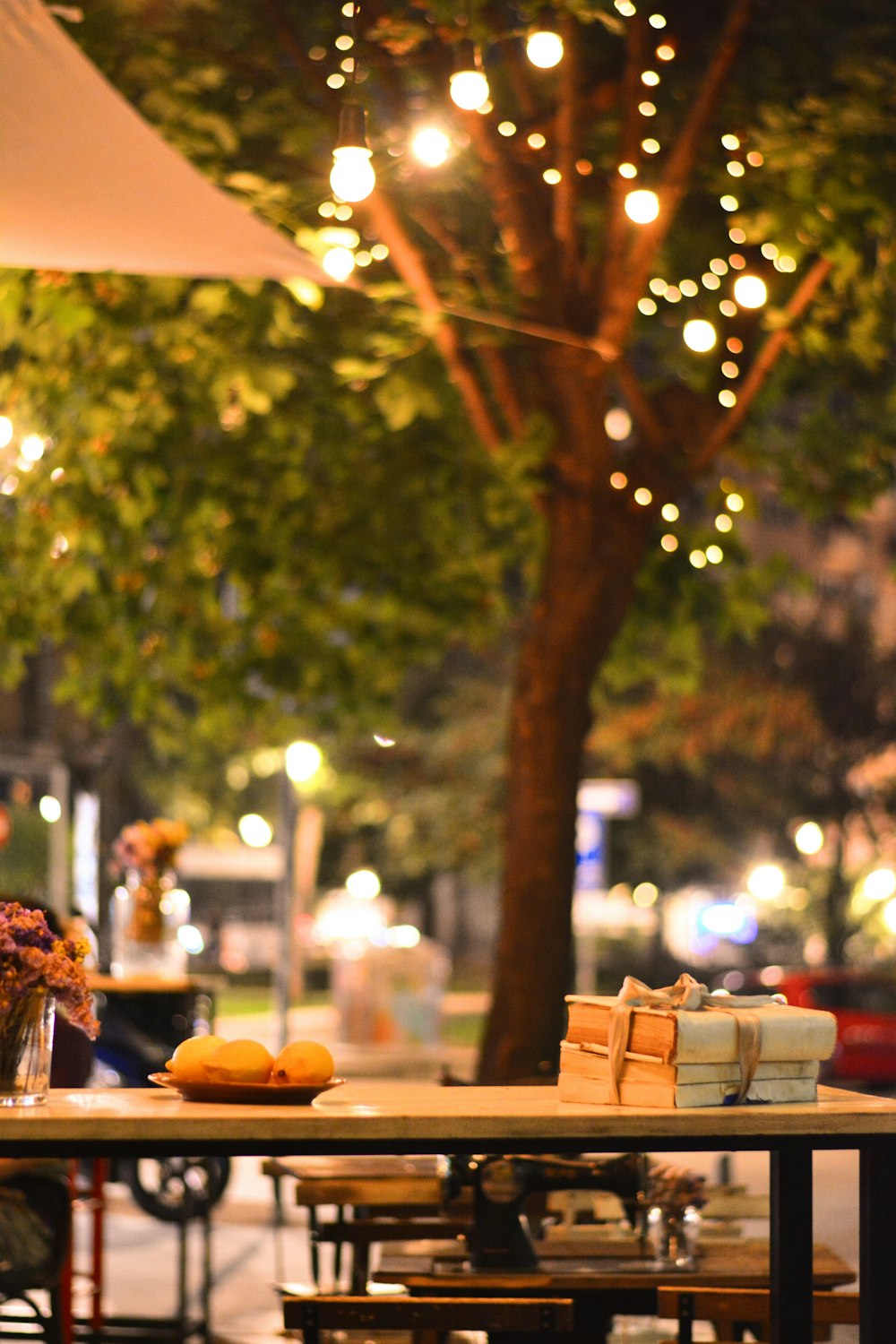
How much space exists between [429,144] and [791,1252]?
4327 millimetres

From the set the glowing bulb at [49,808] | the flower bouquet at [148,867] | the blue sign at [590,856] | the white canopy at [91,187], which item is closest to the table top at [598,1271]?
the white canopy at [91,187]

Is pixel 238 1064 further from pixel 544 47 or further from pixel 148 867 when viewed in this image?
pixel 148 867

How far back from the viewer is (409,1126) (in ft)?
11.9

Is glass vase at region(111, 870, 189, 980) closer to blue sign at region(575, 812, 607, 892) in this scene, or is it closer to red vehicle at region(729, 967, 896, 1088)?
blue sign at region(575, 812, 607, 892)

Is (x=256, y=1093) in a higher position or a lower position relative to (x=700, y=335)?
lower

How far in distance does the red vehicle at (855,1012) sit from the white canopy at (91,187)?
579 inches

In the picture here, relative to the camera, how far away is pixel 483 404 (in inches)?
387

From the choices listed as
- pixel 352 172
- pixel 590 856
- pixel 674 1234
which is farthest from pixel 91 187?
pixel 590 856

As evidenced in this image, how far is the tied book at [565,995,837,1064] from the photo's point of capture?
3803 mm

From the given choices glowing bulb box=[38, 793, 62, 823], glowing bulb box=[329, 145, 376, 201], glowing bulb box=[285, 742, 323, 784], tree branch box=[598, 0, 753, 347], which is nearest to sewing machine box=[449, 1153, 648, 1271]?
glowing bulb box=[329, 145, 376, 201]

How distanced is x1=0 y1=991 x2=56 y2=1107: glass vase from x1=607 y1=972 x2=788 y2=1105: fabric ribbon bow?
108 cm

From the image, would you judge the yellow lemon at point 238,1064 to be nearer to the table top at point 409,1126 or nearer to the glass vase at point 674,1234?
the table top at point 409,1126

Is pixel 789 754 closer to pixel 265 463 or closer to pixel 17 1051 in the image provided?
pixel 265 463

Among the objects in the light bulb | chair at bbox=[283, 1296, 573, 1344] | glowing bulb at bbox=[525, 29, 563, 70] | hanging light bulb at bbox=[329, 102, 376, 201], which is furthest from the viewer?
glowing bulb at bbox=[525, 29, 563, 70]
